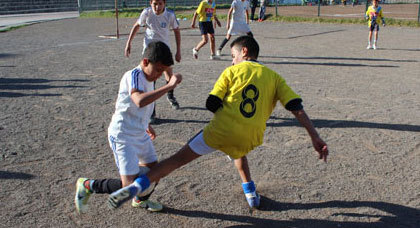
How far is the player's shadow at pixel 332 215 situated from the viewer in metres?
3.36

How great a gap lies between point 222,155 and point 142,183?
6.44 feet

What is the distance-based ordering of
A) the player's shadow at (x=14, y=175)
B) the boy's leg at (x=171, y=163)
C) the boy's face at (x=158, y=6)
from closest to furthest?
the boy's leg at (x=171, y=163) < the player's shadow at (x=14, y=175) < the boy's face at (x=158, y=6)

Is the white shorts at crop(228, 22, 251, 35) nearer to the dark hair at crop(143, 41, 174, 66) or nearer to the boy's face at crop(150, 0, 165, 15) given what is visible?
the boy's face at crop(150, 0, 165, 15)

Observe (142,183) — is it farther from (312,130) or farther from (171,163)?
(312,130)

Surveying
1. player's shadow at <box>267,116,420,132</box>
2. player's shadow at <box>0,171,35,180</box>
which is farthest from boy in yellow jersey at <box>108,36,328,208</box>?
Answer: player's shadow at <box>267,116,420,132</box>

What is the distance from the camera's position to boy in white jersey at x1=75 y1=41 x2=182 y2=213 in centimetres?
309

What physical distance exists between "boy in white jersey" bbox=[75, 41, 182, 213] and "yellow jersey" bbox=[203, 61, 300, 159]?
1.50 ft

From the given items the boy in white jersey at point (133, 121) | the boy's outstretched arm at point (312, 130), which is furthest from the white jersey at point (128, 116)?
the boy's outstretched arm at point (312, 130)

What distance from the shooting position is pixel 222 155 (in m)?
4.89

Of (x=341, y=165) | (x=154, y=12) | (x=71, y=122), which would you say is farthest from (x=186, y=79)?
(x=341, y=165)

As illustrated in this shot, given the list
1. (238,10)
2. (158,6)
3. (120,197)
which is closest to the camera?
(120,197)

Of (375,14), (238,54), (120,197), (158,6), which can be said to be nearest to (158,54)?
Answer: (238,54)

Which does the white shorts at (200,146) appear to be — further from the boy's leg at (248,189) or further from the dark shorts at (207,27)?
the dark shorts at (207,27)

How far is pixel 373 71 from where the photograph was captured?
9.77m
